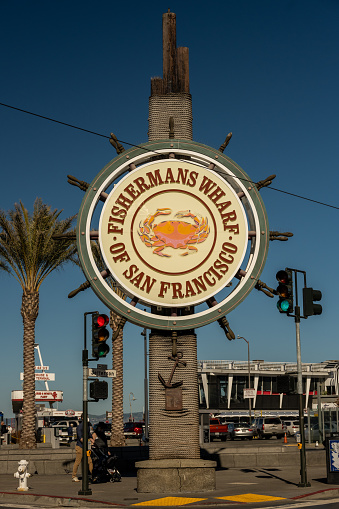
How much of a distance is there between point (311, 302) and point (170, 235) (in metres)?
4.59

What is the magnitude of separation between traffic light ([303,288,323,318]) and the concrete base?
5195 mm

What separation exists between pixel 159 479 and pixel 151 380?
2.83 m

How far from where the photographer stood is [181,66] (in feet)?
77.2

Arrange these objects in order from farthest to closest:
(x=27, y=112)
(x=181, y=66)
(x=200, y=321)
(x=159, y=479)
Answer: (x=181, y=66) < (x=200, y=321) < (x=159, y=479) < (x=27, y=112)

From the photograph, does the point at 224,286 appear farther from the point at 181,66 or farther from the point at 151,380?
the point at 181,66

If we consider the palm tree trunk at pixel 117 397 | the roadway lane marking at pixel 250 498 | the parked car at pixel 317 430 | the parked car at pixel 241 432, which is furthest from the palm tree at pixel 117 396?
the roadway lane marking at pixel 250 498

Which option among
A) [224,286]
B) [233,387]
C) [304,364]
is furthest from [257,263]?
[304,364]

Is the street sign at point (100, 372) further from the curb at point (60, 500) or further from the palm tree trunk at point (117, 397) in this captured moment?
the palm tree trunk at point (117, 397)

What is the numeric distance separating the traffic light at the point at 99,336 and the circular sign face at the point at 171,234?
94.0 inches

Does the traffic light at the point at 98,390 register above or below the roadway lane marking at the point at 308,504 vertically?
above

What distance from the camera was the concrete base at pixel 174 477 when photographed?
797 inches

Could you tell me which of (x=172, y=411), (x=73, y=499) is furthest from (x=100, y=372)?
(x=73, y=499)

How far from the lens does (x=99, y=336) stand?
1936 cm

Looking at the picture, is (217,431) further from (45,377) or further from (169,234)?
(169,234)
